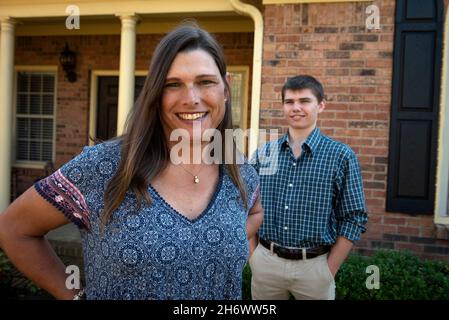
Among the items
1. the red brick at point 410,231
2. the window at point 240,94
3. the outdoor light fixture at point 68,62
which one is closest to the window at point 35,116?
the outdoor light fixture at point 68,62

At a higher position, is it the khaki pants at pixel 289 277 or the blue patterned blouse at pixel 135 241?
the blue patterned blouse at pixel 135 241

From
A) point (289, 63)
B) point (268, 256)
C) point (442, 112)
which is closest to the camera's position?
point (268, 256)

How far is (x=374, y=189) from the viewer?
14.1ft

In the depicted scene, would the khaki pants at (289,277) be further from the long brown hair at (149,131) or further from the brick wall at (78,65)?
the brick wall at (78,65)

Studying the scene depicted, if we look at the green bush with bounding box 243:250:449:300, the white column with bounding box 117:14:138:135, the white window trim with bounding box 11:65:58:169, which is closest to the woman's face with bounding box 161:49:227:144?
the green bush with bounding box 243:250:449:300

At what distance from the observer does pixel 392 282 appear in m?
3.53

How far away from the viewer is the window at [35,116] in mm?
7801

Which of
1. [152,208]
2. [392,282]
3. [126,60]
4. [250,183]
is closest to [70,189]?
[152,208]

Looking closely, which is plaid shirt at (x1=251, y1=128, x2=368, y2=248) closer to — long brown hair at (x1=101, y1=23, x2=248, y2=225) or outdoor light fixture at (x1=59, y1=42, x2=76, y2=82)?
long brown hair at (x1=101, y1=23, x2=248, y2=225)

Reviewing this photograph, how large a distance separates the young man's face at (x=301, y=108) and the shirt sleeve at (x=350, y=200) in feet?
1.21

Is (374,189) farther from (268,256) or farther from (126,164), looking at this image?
(126,164)

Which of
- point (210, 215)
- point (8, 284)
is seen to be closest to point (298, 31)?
point (210, 215)
